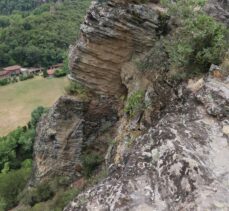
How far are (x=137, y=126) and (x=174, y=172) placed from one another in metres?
4.90

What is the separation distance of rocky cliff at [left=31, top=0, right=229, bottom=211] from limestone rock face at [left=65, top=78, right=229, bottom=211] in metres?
0.02

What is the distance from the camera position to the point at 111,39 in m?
12.8

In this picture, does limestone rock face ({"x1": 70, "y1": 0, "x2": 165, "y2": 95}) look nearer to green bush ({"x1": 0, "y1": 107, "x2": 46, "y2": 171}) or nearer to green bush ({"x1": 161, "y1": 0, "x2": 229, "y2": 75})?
green bush ({"x1": 161, "y1": 0, "x2": 229, "y2": 75})

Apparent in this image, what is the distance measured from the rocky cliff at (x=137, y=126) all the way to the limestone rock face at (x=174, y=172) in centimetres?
2

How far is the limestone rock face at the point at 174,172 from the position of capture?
5188 mm

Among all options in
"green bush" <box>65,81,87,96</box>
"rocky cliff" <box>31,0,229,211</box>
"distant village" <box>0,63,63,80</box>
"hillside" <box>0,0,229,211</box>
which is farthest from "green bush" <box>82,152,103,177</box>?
"distant village" <box>0,63,63,80</box>

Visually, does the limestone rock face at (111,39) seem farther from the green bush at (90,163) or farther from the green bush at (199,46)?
the green bush at (90,163)

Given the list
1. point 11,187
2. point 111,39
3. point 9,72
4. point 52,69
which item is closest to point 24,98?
point 52,69

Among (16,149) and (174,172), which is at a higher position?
(174,172)

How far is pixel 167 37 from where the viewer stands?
38.5 ft

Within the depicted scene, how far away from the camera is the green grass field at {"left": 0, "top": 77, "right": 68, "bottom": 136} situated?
152ft

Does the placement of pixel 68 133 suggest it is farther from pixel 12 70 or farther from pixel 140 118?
pixel 12 70

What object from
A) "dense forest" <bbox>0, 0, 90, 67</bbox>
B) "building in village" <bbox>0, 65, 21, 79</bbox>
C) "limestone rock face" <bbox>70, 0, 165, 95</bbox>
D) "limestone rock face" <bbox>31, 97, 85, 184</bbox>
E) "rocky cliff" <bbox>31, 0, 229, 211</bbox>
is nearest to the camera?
"rocky cliff" <bbox>31, 0, 229, 211</bbox>

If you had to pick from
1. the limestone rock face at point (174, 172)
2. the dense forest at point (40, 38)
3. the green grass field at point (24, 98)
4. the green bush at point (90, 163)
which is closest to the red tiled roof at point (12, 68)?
the dense forest at point (40, 38)
